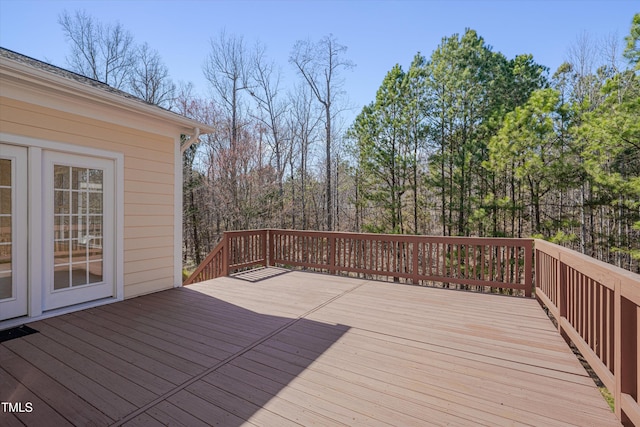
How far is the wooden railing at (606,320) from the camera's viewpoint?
5.37 ft

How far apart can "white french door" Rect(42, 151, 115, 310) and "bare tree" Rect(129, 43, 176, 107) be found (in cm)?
1153

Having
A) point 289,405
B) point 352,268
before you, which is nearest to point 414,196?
point 352,268

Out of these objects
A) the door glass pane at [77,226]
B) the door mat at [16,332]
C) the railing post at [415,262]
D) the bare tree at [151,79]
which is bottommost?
the door mat at [16,332]

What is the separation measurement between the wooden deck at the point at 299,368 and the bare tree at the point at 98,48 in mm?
13252

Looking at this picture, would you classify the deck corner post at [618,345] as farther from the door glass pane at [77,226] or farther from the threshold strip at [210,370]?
the door glass pane at [77,226]

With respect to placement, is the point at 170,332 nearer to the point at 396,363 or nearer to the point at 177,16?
the point at 396,363

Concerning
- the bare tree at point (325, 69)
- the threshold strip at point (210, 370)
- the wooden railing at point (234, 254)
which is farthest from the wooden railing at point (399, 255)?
the bare tree at point (325, 69)

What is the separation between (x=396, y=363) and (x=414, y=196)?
1039 centimetres

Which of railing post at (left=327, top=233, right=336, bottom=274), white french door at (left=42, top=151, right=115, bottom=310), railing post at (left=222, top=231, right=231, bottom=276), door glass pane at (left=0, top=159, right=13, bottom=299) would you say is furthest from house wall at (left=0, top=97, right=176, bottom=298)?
railing post at (left=327, top=233, right=336, bottom=274)

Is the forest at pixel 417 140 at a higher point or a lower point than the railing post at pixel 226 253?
higher

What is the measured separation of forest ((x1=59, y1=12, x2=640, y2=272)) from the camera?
8.80 meters

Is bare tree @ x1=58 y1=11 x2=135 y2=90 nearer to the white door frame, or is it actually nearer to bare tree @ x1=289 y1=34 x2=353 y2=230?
bare tree @ x1=289 y1=34 x2=353 y2=230

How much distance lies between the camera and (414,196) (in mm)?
12117

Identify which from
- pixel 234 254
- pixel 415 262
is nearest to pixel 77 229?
pixel 234 254
